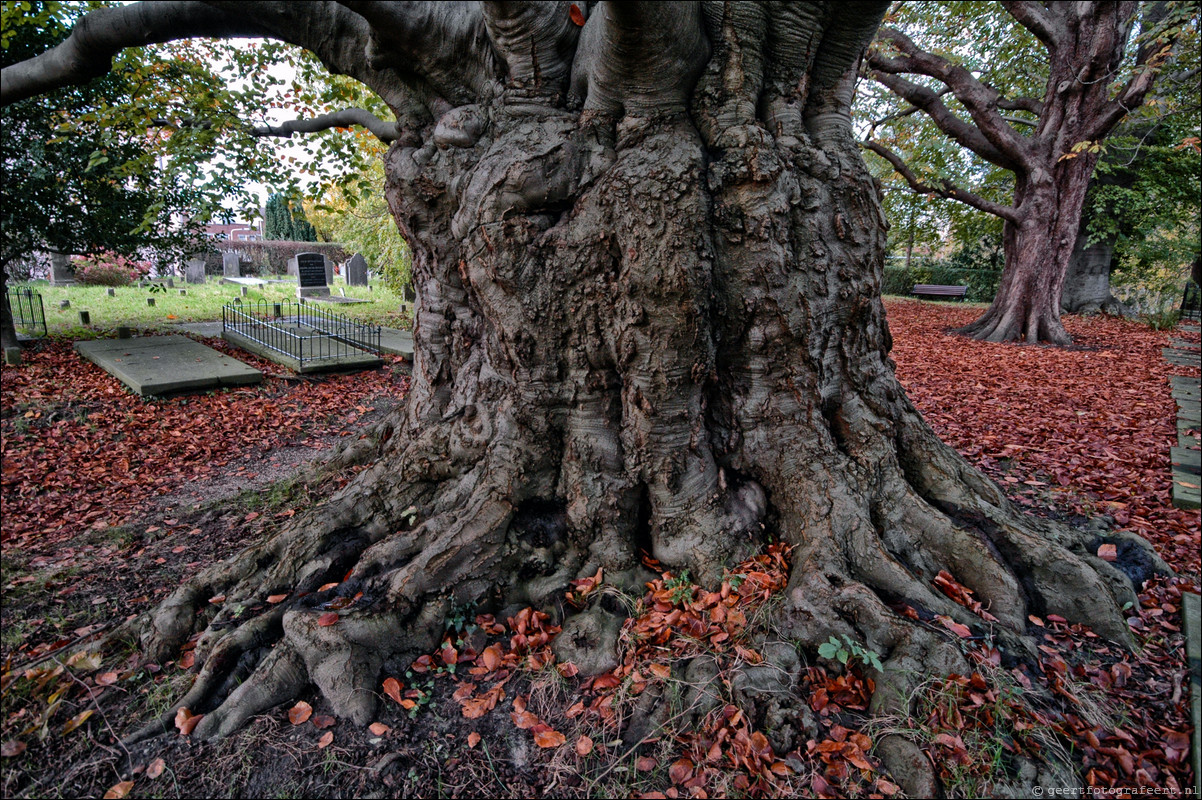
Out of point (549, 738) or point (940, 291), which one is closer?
point (549, 738)

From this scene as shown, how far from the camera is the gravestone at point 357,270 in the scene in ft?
72.1

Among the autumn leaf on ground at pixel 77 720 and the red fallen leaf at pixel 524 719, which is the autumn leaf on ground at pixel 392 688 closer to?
the red fallen leaf at pixel 524 719

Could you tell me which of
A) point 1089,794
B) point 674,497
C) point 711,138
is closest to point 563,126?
point 711,138

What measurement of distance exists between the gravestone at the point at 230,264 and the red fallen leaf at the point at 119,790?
29.2 m

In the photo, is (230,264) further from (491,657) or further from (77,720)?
(491,657)

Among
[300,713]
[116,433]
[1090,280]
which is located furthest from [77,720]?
[1090,280]

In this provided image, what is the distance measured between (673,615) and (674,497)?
62cm

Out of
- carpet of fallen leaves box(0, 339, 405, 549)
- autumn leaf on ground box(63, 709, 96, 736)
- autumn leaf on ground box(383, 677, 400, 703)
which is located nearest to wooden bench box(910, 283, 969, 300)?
carpet of fallen leaves box(0, 339, 405, 549)

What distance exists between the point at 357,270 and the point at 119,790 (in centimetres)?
2201

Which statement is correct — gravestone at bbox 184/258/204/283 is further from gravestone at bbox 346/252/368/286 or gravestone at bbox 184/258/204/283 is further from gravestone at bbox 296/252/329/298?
gravestone at bbox 296/252/329/298

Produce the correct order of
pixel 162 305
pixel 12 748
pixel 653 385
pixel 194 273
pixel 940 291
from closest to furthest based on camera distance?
pixel 12 748 → pixel 653 385 → pixel 162 305 → pixel 940 291 → pixel 194 273

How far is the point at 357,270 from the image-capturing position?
72.5ft

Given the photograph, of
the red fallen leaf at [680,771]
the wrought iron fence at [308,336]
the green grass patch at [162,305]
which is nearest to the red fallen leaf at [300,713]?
the red fallen leaf at [680,771]

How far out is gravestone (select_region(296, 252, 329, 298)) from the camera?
17.9 meters
